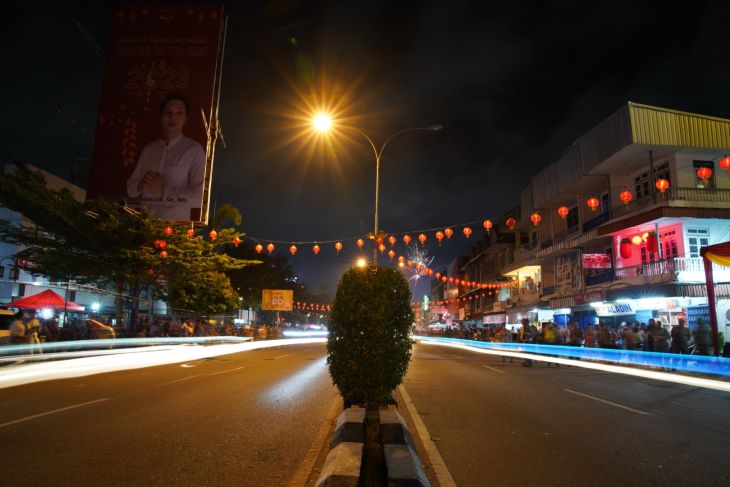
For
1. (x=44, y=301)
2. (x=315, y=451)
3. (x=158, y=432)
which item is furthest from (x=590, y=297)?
(x=44, y=301)

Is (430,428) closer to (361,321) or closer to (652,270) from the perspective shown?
(361,321)

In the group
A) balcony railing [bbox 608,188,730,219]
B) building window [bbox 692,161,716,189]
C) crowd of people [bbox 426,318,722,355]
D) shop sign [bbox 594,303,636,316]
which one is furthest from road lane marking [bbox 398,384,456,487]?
shop sign [bbox 594,303,636,316]

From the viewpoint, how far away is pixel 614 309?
90.2 ft

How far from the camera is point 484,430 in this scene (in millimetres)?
7039

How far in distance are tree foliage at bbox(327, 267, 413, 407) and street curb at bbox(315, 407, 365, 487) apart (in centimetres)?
45

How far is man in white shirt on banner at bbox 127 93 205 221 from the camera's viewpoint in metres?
18.1

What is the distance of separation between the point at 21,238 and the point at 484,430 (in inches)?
937

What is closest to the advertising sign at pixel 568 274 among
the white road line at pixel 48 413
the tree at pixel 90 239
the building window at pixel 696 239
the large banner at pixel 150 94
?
the building window at pixel 696 239

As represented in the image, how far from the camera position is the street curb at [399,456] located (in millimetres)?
3982

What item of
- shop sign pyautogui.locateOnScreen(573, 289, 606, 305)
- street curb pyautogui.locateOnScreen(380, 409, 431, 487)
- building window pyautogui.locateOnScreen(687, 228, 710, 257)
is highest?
building window pyautogui.locateOnScreen(687, 228, 710, 257)

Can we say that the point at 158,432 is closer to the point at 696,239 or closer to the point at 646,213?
the point at 646,213

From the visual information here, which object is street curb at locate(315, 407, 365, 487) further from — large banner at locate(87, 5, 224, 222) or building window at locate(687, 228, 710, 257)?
building window at locate(687, 228, 710, 257)

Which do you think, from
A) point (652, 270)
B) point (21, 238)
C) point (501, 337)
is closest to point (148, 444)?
point (21, 238)

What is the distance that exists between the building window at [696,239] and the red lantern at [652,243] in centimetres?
144
